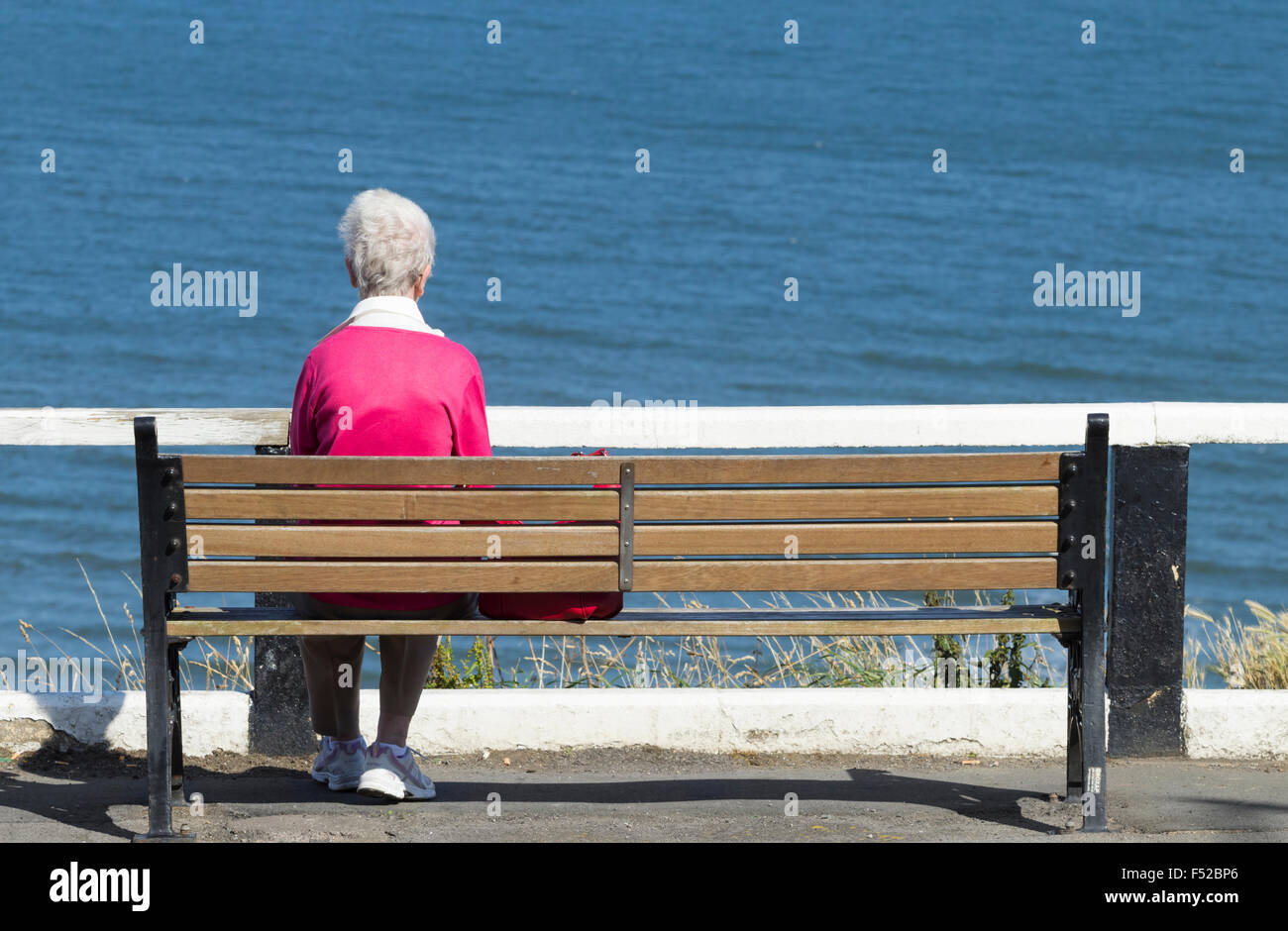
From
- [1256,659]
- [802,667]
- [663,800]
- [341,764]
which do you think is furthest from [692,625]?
[1256,659]

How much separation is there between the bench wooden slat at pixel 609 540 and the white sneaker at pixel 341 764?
836 mm

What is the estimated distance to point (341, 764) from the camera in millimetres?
4582

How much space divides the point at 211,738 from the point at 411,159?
34925 millimetres

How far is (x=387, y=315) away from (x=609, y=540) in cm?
85

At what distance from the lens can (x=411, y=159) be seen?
3866 centimetres

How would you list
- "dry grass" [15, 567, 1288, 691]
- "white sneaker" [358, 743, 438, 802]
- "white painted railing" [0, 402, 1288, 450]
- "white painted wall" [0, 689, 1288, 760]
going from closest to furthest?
"white sneaker" [358, 743, 438, 802] < "white painted railing" [0, 402, 1288, 450] < "white painted wall" [0, 689, 1288, 760] < "dry grass" [15, 567, 1288, 691]

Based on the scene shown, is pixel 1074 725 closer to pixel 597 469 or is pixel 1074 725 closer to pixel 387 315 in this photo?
pixel 597 469

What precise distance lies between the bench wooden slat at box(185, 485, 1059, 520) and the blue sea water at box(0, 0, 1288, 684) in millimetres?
11934

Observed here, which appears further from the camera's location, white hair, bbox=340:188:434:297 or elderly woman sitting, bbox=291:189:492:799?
white hair, bbox=340:188:434:297

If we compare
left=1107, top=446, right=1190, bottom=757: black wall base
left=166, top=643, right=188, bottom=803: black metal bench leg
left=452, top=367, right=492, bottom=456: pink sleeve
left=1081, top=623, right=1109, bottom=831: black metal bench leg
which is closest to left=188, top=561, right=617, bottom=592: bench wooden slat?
left=166, top=643, right=188, bottom=803: black metal bench leg

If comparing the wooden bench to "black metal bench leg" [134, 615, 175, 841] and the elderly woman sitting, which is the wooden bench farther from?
the elderly woman sitting

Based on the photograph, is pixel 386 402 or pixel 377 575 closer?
pixel 377 575

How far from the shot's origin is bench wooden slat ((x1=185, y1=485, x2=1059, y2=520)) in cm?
394

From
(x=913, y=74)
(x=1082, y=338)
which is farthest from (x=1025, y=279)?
(x=913, y=74)
